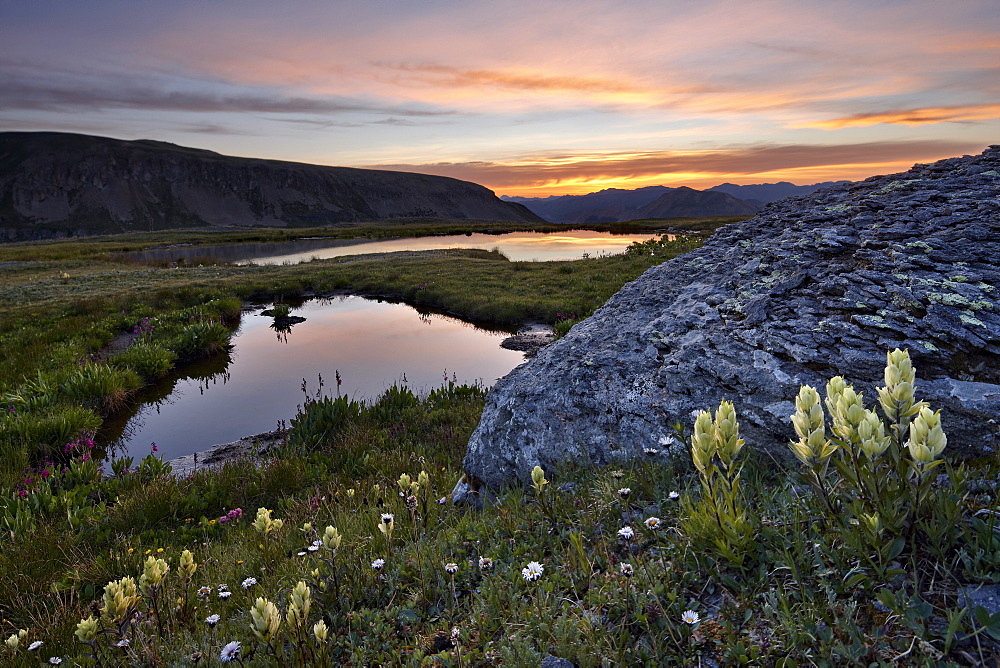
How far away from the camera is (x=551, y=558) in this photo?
3.37m

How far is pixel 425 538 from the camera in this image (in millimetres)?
4043

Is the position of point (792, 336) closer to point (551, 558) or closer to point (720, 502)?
point (720, 502)

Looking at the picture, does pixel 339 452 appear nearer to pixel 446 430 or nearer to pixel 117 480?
pixel 446 430

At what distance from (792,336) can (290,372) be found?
47.3ft

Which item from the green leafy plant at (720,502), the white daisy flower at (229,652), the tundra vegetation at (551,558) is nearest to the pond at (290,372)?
the tundra vegetation at (551,558)

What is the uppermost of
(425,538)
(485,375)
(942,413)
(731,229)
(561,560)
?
(731,229)

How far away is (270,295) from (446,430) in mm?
25809

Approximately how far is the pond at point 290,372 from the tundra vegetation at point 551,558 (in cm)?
358

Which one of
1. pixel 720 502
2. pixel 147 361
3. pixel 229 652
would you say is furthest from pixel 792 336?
pixel 147 361

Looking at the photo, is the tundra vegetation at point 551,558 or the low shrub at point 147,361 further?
the low shrub at point 147,361

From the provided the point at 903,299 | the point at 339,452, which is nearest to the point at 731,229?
the point at 903,299

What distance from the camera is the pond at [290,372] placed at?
1128cm

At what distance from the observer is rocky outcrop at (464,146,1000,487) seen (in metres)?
3.81

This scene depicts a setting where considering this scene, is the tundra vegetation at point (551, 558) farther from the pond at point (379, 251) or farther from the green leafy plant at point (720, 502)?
the pond at point (379, 251)
